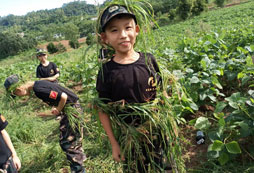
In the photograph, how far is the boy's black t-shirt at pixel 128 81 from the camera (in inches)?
53.6

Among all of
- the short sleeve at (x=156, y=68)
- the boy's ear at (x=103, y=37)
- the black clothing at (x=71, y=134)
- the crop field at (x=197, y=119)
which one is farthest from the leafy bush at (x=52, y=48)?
the short sleeve at (x=156, y=68)

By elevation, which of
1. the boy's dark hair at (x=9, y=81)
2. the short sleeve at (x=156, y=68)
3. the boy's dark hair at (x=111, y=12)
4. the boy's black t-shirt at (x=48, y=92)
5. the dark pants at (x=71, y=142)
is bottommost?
the dark pants at (x=71, y=142)

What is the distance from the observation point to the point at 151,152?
152 centimetres

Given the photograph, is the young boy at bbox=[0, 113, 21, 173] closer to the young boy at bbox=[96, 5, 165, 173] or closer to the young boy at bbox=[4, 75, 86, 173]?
the young boy at bbox=[4, 75, 86, 173]

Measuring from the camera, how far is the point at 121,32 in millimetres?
1288

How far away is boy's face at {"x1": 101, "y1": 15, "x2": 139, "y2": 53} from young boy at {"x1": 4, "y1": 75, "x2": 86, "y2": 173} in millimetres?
1232

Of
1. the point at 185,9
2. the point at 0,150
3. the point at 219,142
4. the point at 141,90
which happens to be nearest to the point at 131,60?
the point at 141,90

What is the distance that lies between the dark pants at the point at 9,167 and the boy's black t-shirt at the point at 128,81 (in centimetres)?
129

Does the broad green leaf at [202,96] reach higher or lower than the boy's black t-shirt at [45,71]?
lower

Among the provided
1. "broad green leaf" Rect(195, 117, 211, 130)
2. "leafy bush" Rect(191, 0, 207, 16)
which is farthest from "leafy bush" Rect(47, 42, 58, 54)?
"broad green leaf" Rect(195, 117, 211, 130)

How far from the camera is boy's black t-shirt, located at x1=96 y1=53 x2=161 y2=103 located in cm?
136

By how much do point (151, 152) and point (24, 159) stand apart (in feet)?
8.97

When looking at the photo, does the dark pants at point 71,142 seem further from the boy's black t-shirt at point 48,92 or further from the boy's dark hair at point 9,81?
the boy's dark hair at point 9,81

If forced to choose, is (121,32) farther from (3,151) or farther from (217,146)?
(3,151)
